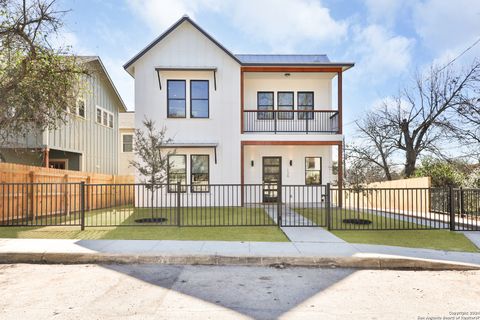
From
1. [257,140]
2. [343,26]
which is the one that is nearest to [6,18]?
[257,140]

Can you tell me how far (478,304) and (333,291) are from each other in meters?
1.91

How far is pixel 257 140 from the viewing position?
15.6 meters

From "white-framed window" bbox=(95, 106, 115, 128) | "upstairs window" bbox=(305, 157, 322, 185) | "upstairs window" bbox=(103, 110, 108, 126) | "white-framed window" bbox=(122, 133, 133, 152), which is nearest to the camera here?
"upstairs window" bbox=(305, 157, 322, 185)

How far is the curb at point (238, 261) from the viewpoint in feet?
20.7

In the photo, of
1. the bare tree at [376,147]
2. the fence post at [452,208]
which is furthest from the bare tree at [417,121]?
the fence post at [452,208]

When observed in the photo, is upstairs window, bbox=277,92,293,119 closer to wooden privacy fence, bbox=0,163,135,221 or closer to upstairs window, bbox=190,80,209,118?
upstairs window, bbox=190,80,209,118

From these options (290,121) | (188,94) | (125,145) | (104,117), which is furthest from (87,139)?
(290,121)

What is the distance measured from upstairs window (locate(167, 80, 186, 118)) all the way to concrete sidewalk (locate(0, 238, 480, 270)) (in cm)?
911

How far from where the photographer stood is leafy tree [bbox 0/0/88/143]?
10.1 metres

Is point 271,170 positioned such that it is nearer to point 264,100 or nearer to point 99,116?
point 264,100

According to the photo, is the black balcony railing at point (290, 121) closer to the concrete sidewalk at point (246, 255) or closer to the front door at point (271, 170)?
the front door at point (271, 170)

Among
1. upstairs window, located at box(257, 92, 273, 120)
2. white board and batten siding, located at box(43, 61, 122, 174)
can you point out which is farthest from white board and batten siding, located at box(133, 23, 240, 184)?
white board and batten siding, located at box(43, 61, 122, 174)

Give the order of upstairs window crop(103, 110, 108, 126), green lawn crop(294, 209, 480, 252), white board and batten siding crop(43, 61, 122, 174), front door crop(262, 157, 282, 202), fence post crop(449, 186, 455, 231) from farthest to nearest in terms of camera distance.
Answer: upstairs window crop(103, 110, 108, 126) → white board and batten siding crop(43, 61, 122, 174) → front door crop(262, 157, 282, 202) → fence post crop(449, 186, 455, 231) → green lawn crop(294, 209, 480, 252)

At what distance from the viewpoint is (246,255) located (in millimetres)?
6648
